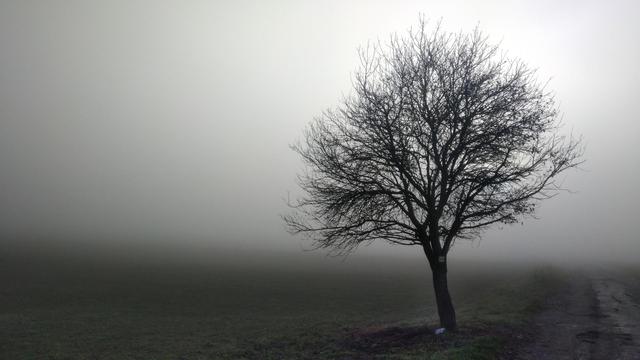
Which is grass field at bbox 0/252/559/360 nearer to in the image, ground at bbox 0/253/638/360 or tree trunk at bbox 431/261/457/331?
ground at bbox 0/253/638/360

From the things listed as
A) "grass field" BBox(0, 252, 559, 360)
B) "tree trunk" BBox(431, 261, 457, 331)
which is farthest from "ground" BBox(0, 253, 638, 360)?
"tree trunk" BBox(431, 261, 457, 331)

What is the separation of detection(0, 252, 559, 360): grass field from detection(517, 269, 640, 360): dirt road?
1.41 meters

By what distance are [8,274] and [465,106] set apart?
61.3 meters

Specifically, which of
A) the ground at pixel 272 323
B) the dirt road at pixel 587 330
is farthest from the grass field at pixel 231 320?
the dirt road at pixel 587 330

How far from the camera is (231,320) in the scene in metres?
32.7

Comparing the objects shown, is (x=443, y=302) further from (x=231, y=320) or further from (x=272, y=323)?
(x=231, y=320)

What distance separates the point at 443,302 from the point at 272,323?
13978 millimetres

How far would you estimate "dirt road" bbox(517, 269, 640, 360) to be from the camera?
16875mm

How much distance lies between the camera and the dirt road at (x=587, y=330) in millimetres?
16875

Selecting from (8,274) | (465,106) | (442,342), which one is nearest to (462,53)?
(465,106)

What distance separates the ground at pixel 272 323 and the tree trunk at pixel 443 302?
0.79 m

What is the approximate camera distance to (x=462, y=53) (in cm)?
2084

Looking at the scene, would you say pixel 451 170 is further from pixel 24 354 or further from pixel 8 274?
pixel 8 274

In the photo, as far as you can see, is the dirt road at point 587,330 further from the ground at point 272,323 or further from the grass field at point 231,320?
the grass field at point 231,320
